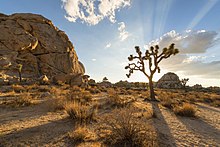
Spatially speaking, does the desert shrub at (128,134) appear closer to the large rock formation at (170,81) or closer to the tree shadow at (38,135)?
the tree shadow at (38,135)

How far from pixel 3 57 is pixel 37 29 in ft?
38.2

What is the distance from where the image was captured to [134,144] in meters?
2.85

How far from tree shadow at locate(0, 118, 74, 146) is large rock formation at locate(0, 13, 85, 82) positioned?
1824 cm

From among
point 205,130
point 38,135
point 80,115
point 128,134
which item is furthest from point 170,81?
point 38,135

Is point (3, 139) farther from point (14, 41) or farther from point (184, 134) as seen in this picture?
point (14, 41)

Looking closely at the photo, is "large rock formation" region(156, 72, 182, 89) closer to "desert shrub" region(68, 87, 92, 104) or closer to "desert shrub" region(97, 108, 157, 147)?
"desert shrub" region(68, 87, 92, 104)

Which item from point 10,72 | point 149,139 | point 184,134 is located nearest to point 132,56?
point 184,134

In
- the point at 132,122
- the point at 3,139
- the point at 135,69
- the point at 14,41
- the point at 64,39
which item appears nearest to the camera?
the point at 3,139

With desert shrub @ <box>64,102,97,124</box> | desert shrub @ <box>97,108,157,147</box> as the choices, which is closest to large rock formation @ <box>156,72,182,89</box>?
desert shrub @ <box>64,102,97,124</box>

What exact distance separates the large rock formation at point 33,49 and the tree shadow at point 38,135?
1824 centimetres

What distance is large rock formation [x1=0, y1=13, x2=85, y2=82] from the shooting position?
23.8 meters

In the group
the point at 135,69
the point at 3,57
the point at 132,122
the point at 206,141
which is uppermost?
the point at 3,57

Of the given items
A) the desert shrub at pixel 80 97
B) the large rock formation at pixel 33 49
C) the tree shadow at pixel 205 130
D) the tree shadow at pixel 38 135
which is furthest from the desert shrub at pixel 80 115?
the large rock formation at pixel 33 49

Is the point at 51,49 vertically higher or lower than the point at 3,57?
higher
